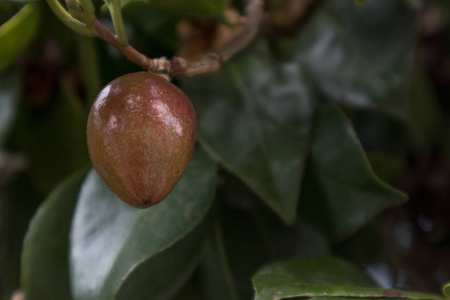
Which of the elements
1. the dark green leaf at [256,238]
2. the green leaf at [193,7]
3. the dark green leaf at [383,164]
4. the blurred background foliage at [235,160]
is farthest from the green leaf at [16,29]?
the dark green leaf at [383,164]

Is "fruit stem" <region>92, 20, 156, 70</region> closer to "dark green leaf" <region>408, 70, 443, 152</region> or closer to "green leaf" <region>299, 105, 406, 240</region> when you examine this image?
"green leaf" <region>299, 105, 406, 240</region>

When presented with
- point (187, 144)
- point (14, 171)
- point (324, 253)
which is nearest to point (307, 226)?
point (324, 253)

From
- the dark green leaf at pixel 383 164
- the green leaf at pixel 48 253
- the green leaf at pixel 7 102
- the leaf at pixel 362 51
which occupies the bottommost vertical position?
the dark green leaf at pixel 383 164

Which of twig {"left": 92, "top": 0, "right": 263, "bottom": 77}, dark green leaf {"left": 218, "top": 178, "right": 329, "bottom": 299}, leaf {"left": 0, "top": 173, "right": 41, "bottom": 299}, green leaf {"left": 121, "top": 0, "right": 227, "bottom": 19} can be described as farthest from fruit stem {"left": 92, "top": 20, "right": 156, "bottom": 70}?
leaf {"left": 0, "top": 173, "right": 41, "bottom": 299}

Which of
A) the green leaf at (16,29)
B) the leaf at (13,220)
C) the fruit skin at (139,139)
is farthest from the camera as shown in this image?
the leaf at (13,220)

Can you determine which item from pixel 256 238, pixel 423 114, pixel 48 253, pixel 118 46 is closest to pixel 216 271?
pixel 256 238

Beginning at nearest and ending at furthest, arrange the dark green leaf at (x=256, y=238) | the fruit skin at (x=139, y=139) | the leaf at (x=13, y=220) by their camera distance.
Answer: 1. the fruit skin at (x=139, y=139)
2. the dark green leaf at (x=256, y=238)
3. the leaf at (x=13, y=220)

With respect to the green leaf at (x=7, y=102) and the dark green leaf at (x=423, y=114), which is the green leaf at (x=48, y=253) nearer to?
the green leaf at (x=7, y=102)

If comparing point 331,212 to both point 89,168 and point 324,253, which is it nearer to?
point 324,253
